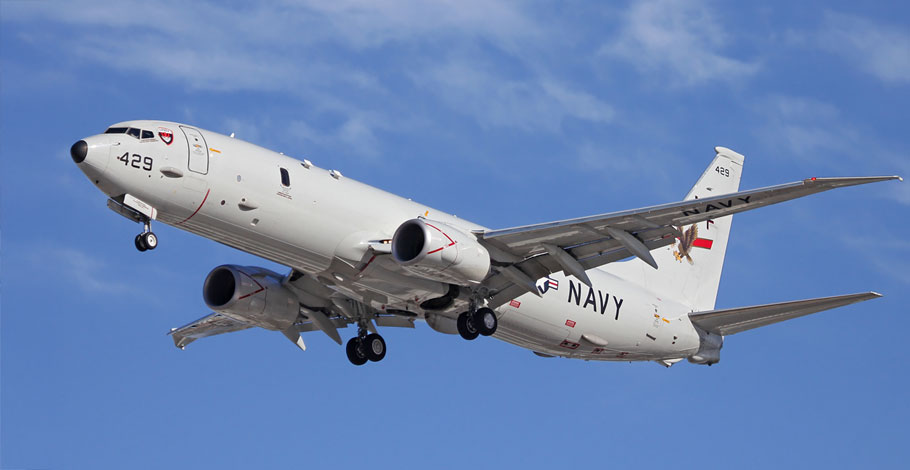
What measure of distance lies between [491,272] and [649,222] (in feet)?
17.5

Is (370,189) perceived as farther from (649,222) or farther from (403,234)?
(649,222)

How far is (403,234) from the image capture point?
110 feet

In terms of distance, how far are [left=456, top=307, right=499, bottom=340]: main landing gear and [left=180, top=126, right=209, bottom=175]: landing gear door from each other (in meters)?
9.28

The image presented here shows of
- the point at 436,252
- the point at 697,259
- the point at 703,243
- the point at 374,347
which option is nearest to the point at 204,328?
the point at 374,347

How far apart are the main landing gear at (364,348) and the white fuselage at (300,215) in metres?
2.13

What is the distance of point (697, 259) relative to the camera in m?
45.0

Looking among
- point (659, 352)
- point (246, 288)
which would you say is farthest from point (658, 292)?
point (246, 288)

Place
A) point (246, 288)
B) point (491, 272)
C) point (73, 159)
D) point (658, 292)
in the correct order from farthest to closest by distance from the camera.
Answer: point (658, 292), point (246, 288), point (491, 272), point (73, 159)

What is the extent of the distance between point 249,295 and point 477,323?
7767 mm

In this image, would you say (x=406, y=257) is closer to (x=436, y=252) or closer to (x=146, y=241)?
(x=436, y=252)

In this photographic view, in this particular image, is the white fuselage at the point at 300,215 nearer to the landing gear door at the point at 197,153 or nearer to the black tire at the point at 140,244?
the landing gear door at the point at 197,153

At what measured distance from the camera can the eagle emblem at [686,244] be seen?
44.3m

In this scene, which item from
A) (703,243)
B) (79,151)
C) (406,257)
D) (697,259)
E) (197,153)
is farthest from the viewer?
(703,243)

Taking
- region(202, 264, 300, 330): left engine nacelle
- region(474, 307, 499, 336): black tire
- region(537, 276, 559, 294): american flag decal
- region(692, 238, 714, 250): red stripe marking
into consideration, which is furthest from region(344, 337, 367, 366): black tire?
region(692, 238, 714, 250): red stripe marking
